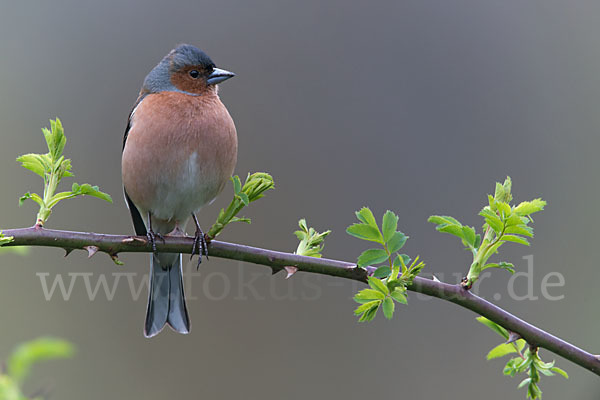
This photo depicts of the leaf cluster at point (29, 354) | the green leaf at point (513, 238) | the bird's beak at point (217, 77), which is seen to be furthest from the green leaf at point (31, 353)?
the bird's beak at point (217, 77)

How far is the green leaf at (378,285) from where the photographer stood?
213cm

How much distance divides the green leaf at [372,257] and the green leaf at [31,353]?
96 centimetres

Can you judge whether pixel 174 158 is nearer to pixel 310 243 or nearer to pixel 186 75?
pixel 186 75

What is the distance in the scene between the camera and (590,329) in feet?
19.3

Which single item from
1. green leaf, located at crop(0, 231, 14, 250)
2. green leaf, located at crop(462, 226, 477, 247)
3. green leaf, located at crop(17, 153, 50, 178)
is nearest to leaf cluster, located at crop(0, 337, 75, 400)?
green leaf, located at crop(0, 231, 14, 250)

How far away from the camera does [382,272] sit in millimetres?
2250

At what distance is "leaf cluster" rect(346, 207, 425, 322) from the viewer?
2143 mm

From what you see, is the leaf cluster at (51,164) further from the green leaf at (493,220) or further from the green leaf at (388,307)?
the green leaf at (493,220)

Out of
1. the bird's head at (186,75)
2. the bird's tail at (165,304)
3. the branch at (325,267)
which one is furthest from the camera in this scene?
the bird's head at (186,75)

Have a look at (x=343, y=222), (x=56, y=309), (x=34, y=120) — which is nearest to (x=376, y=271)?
(x=343, y=222)

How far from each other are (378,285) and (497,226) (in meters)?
0.47

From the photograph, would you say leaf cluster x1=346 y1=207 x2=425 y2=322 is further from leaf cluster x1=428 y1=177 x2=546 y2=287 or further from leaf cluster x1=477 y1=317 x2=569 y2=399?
leaf cluster x1=477 y1=317 x2=569 y2=399

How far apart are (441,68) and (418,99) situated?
48cm

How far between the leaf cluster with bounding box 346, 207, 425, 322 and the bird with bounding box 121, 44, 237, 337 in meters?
1.53
